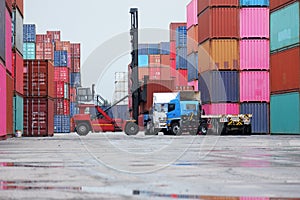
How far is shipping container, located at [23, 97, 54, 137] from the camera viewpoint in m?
40.1

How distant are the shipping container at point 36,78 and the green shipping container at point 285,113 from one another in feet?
45.9

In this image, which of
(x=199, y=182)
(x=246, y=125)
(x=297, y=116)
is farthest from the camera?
(x=246, y=125)

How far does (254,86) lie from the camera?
42.5 m

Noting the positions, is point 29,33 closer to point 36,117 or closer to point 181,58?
point 181,58

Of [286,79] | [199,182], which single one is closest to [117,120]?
[286,79]

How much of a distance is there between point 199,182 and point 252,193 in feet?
4.00

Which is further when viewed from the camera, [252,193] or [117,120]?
[117,120]

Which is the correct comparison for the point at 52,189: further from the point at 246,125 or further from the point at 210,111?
the point at 210,111

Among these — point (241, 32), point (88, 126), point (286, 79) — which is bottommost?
point (88, 126)

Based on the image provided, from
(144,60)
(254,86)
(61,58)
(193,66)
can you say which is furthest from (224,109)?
(144,60)

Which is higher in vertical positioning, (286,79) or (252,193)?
(286,79)

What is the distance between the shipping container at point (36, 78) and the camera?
130 feet

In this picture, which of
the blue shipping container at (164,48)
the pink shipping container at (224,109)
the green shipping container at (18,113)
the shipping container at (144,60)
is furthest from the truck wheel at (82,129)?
the blue shipping container at (164,48)

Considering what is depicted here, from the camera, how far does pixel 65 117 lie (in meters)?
62.8
